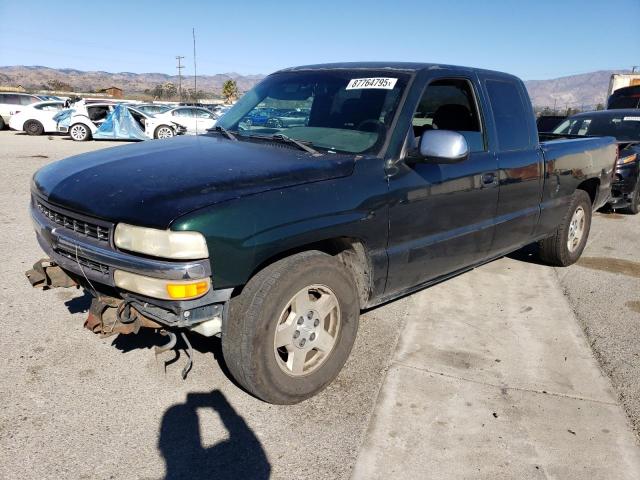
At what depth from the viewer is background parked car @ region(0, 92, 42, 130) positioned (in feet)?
74.9

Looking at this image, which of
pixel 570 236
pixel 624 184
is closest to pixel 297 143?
pixel 570 236

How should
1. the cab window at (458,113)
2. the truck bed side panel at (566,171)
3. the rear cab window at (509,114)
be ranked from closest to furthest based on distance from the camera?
the cab window at (458,113) < the rear cab window at (509,114) < the truck bed side panel at (566,171)

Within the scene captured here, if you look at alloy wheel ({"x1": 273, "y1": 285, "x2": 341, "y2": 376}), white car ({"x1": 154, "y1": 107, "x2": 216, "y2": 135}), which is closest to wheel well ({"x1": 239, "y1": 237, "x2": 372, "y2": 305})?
alloy wheel ({"x1": 273, "y1": 285, "x2": 341, "y2": 376})

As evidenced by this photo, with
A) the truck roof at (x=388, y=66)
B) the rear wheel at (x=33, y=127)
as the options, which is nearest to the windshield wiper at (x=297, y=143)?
the truck roof at (x=388, y=66)

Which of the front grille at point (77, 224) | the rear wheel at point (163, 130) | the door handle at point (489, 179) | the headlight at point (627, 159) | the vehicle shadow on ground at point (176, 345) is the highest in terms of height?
the door handle at point (489, 179)

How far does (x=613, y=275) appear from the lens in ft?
18.0

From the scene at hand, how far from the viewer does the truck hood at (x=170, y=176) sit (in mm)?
2473

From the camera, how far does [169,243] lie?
2.34 meters

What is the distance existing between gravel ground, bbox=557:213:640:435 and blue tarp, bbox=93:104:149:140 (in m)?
16.0

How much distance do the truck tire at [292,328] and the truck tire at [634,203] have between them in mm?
7311

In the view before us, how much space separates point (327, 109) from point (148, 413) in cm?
223

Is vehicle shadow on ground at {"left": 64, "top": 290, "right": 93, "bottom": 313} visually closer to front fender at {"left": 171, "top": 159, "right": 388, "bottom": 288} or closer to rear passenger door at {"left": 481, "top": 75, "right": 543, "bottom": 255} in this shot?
front fender at {"left": 171, "top": 159, "right": 388, "bottom": 288}

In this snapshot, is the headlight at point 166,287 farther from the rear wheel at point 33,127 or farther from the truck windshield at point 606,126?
the rear wheel at point 33,127

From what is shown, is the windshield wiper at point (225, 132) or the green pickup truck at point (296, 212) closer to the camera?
the green pickup truck at point (296, 212)
